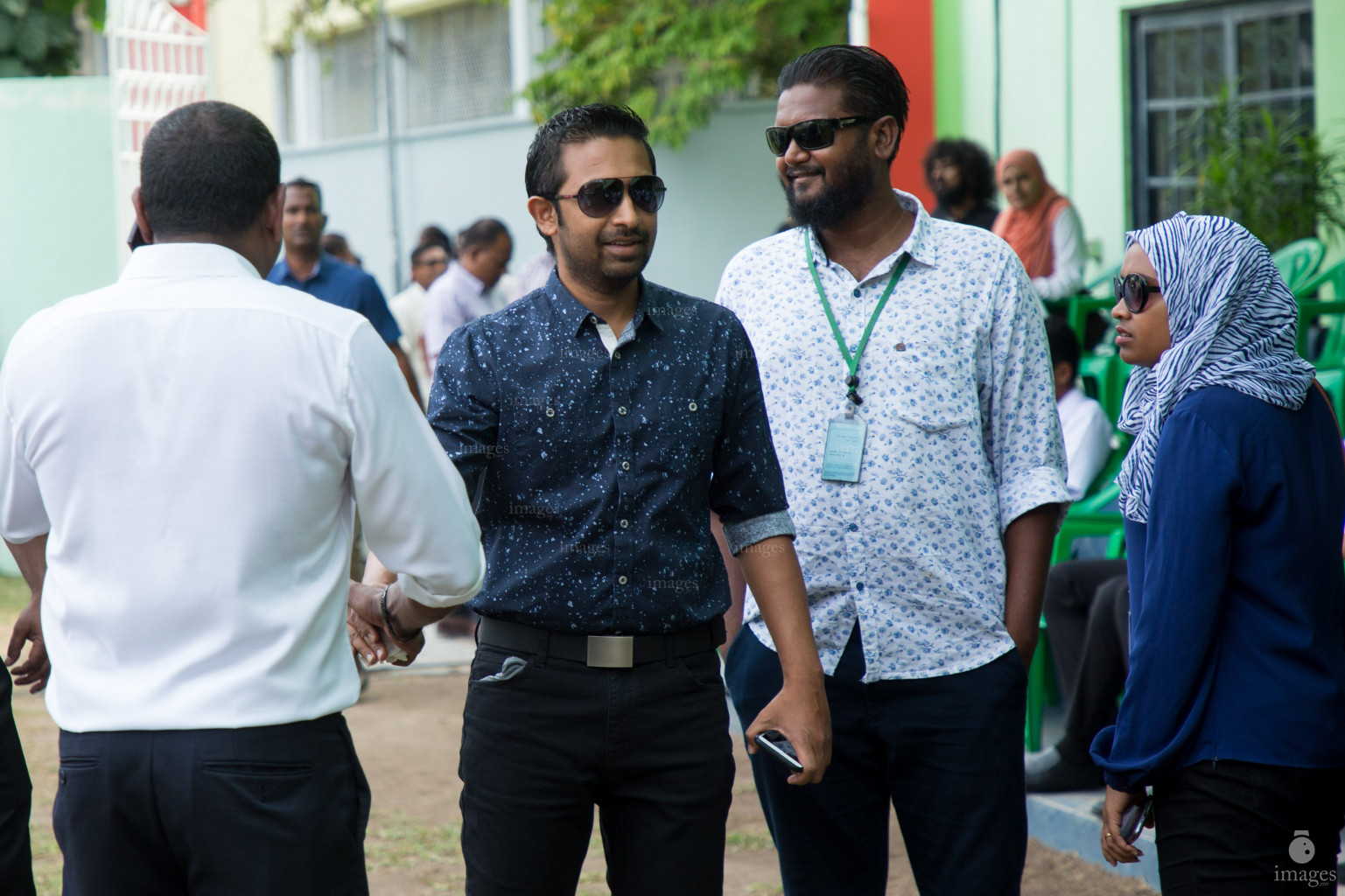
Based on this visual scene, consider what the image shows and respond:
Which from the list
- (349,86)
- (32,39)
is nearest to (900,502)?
(32,39)

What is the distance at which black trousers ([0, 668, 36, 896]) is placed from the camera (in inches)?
118

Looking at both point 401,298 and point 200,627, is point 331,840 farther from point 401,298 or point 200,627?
point 401,298

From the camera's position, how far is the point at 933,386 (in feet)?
9.22

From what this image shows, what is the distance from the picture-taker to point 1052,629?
16.5 ft

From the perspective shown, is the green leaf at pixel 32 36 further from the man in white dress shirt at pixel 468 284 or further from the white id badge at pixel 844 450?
the white id badge at pixel 844 450

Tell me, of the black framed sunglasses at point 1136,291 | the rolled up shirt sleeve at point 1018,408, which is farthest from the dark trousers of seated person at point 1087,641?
the black framed sunglasses at point 1136,291

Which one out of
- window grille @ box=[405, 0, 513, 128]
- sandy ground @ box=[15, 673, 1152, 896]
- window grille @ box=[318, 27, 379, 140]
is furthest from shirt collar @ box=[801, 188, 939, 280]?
window grille @ box=[318, 27, 379, 140]

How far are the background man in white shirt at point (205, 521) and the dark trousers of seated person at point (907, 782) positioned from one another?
92cm

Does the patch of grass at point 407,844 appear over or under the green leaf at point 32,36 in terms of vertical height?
under

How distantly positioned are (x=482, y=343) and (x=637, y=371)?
0.28 meters

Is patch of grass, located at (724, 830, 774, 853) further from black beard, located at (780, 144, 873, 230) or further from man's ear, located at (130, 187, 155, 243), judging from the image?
man's ear, located at (130, 187, 155, 243)

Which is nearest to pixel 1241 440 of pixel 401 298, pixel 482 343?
pixel 482 343

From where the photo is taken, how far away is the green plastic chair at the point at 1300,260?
595 cm

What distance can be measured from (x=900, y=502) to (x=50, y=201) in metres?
8.90
